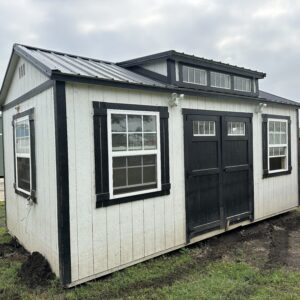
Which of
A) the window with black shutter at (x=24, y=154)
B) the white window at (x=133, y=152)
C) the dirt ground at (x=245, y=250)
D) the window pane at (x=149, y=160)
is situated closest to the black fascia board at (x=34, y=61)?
the window with black shutter at (x=24, y=154)

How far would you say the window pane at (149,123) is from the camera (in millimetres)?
4164

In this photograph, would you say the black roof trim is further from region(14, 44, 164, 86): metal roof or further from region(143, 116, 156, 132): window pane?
region(143, 116, 156, 132): window pane

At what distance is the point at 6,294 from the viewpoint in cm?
330

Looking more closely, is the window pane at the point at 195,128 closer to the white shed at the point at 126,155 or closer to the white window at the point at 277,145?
the white shed at the point at 126,155

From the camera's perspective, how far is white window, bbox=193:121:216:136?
4906 mm

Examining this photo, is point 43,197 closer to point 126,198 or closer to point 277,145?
point 126,198

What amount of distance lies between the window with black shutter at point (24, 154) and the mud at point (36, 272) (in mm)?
838

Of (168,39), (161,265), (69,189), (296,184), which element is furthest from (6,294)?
Result: (168,39)

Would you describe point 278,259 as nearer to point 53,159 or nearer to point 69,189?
point 69,189

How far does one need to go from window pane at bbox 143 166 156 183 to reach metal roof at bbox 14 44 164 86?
1.22 meters

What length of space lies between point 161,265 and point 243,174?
2638mm

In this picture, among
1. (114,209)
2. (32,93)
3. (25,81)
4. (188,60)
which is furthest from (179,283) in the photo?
(25,81)

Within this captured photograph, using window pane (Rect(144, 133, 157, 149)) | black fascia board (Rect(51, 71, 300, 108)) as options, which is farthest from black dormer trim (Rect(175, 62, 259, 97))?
window pane (Rect(144, 133, 157, 149))

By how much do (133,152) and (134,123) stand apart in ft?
1.31
